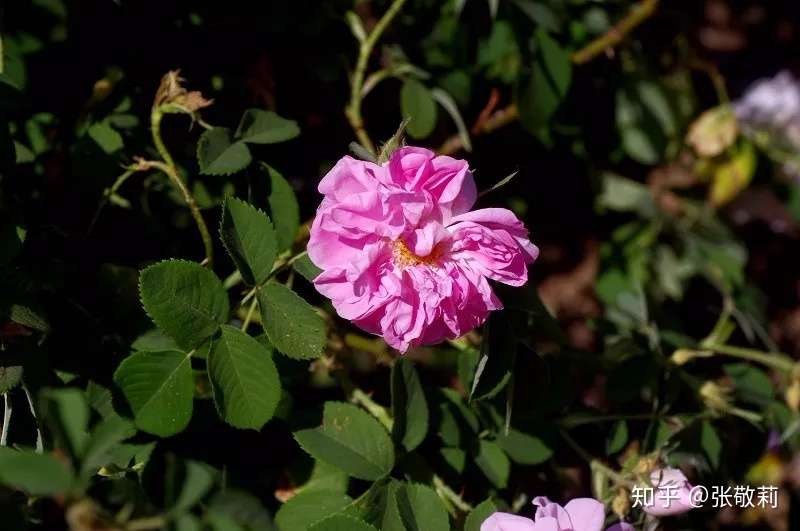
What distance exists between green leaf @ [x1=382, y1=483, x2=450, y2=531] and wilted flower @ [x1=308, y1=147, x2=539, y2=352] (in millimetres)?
218

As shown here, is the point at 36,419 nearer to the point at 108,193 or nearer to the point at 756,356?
the point at 108,193

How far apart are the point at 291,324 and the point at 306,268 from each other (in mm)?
69

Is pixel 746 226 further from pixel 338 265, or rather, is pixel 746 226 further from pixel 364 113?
pixel 338 265

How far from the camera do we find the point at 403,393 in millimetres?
1051

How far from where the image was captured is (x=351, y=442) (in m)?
1.02

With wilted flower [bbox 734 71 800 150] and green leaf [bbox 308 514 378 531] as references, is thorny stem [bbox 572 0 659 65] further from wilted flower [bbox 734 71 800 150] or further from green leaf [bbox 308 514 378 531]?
green leaf [bbox 308 514 378 531]

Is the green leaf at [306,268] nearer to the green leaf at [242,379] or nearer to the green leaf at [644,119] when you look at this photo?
the green leaf at [242,379]

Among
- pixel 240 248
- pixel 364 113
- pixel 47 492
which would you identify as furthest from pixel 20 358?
pixel 364 113

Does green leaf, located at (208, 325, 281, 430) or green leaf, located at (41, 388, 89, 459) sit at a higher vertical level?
green leaf, located at (41, 388, 89, 459)

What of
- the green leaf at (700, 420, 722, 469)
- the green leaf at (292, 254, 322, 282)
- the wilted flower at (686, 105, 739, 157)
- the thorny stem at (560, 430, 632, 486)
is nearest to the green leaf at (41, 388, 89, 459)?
the green leaf at (292, 254, 322, 282)

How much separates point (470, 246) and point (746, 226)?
1409 mm

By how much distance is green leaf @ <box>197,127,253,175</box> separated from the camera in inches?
39.1

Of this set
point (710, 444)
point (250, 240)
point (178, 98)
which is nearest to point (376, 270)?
point (250, 240)

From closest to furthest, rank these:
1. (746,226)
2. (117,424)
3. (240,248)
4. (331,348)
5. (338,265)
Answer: (117,424) → (338,265) → (240,248) → (331,348) → (746,226)
